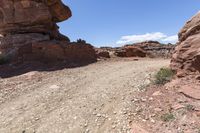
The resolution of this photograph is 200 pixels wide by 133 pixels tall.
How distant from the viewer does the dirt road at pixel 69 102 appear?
263 inches

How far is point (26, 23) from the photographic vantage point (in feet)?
54.6

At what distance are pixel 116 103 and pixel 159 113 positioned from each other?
52.0 inches

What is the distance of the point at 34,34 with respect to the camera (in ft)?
53.9

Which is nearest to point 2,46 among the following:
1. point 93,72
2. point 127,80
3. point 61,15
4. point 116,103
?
point 61,15

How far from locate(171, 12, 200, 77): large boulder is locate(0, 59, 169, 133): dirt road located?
1.09 meters

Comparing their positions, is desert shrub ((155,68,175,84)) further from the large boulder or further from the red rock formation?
the red rock formation

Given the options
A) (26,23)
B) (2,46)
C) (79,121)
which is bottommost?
(79,121)

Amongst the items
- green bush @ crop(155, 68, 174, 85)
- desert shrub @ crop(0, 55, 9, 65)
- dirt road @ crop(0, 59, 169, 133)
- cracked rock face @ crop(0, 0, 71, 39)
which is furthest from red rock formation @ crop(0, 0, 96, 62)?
green bush @ crop(155, 68, 174, 85)

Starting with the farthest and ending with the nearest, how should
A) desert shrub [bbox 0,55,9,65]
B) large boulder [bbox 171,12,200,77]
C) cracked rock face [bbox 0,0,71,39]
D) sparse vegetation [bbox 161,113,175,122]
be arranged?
cracked rock face [bbox 0,0,71,39], desert shrub [bbox 0,55,9,65], large boulder [bbox 171,12,200,77], sparse vegetation [bbox 161,113,175,122]

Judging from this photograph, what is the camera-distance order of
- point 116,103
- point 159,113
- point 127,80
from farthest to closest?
point 127,80
point 116,103
point 159,113

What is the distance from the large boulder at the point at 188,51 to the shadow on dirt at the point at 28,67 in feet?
19.5

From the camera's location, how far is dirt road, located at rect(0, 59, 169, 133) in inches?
263

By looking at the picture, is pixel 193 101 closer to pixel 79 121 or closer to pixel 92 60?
pixel 79 121

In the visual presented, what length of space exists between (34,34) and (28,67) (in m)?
3.73
